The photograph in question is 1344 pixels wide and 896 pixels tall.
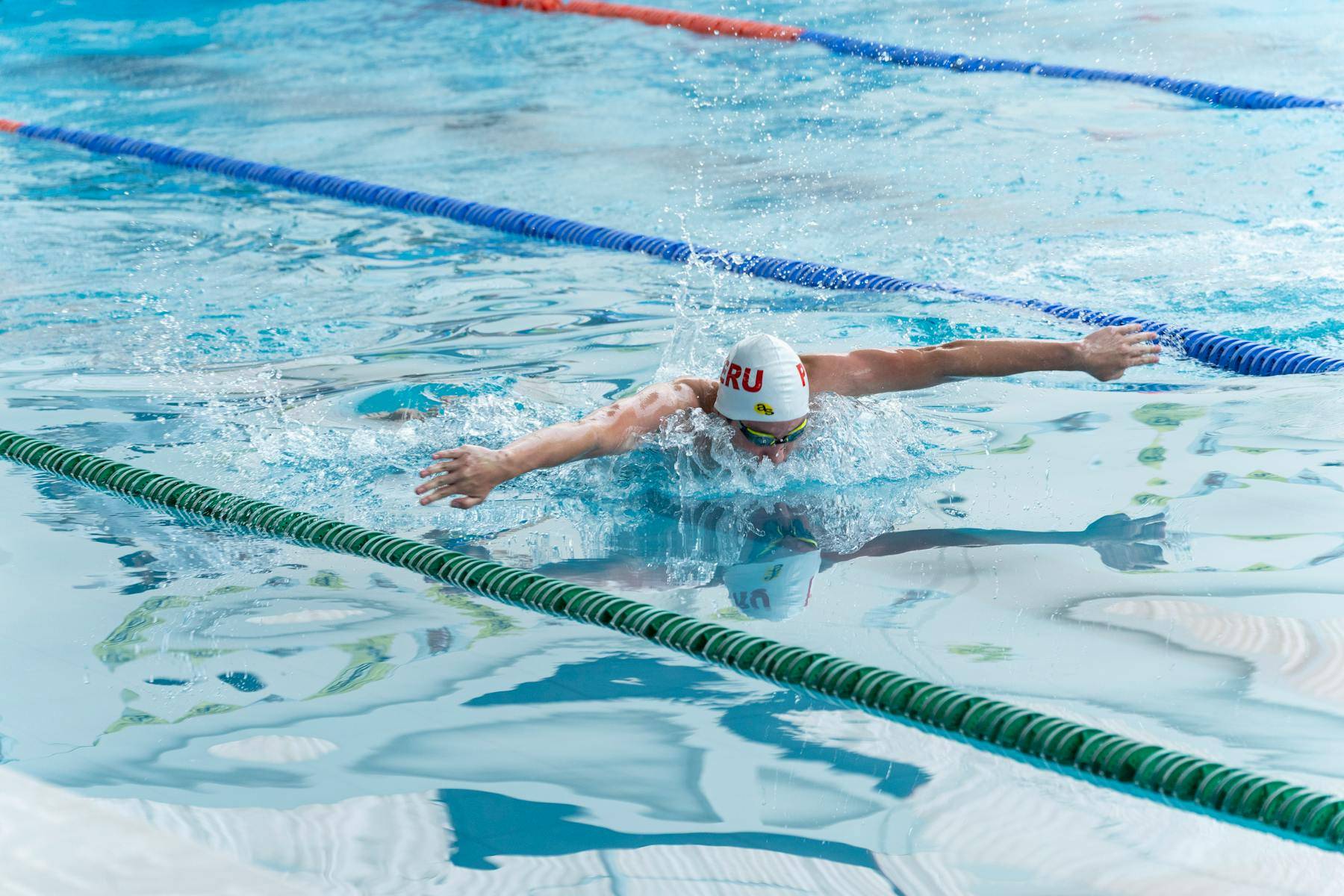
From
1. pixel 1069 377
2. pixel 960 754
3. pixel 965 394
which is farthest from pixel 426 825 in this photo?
pixel 1069 377

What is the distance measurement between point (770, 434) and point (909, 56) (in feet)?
24.1

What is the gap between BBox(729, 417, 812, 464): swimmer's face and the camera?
408 centimetres

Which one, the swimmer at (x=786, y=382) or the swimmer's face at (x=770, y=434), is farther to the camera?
the swimmer's face at (x=770, y=434)

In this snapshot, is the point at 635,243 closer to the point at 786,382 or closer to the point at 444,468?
the point at 786,382

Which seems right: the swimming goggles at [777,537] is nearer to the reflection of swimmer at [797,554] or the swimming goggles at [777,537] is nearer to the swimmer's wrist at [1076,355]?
the reflection of swimmer at [797,554]

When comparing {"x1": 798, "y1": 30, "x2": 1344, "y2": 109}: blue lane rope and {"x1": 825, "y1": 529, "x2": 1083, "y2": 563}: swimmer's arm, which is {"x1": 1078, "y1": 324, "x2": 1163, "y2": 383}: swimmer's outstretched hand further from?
{"x1": 798, "y1": 30, "x2": 1344, "y2": 109}: blue lane rope

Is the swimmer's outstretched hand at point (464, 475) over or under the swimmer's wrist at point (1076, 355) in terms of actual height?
under

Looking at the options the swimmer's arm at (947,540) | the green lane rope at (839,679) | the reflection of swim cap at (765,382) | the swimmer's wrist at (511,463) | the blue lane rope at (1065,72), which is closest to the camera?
the green lane rope at (839,679)

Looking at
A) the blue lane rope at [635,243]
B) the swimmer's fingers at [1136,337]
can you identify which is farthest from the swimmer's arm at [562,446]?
the blue lane rope at [635,243]

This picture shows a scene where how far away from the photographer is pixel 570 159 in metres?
8.66

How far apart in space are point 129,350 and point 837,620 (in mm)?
3523

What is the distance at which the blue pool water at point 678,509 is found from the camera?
2.61m

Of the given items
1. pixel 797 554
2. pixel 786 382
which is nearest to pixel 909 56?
pixel 786 382

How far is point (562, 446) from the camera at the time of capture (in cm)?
368
